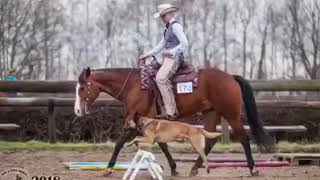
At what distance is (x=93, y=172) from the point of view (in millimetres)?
9469

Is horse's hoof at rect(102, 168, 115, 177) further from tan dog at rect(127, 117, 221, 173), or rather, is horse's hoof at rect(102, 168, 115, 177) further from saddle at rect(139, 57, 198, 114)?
saddle at rect(139, 57, 198, 114)

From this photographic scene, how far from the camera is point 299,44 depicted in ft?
122

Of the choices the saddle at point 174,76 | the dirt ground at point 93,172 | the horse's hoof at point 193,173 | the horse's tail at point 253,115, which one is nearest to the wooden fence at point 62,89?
the dirt ground at point 93,172

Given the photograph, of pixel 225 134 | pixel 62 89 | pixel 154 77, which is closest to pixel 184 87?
pixel 154 77

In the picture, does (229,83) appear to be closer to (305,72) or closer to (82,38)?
(305,72)

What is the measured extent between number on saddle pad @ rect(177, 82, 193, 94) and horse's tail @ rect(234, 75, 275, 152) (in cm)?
79

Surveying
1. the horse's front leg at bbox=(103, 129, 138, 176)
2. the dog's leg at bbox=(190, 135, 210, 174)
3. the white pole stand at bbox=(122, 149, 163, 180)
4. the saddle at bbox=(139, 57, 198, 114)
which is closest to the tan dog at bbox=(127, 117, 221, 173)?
the dog's leg at bbox=(190, 135, 210, 174)

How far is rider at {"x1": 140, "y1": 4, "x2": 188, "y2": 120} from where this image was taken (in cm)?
927

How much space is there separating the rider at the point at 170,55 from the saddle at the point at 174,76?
10cm

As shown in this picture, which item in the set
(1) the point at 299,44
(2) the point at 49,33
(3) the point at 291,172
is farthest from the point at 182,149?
(2) the point at 49,33

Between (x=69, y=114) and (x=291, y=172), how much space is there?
27.1 ft

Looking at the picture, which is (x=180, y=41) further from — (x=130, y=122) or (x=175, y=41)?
(x=130, y=122)

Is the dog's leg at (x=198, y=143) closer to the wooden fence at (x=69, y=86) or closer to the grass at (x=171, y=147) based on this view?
the grass at (x=171, y=147)

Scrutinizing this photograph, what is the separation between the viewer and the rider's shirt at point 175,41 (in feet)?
30.4
